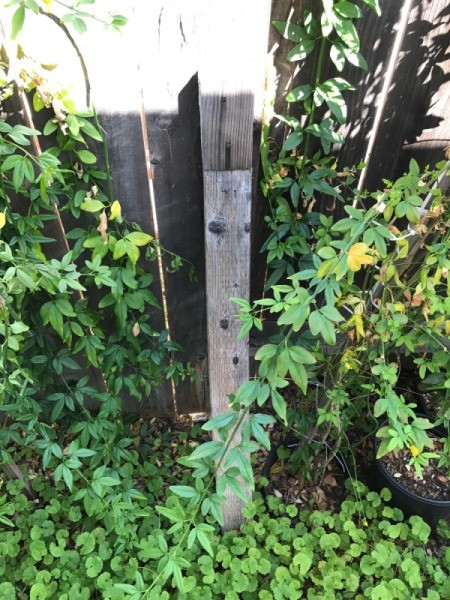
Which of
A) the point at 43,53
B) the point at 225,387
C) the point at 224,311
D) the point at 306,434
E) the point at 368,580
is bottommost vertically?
the point at 368,580

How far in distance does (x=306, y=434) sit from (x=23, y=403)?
121 centimetres

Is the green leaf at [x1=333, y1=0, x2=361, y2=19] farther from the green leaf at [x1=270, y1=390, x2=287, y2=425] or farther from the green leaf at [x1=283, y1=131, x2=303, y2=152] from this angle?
the green leaf at [x1=270, y1=390, x2=287, y2=425]

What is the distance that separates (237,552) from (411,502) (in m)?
0.78

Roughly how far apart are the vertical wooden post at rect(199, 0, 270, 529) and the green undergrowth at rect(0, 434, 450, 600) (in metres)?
0.61

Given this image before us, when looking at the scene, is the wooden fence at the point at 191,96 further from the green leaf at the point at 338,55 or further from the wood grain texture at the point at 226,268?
the wood grain texture at the point at 226,268

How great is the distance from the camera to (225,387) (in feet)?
5.88

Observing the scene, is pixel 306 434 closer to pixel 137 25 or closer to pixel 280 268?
pixel 280 268

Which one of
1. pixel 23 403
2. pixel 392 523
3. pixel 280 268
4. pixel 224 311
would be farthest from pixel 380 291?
pixel 23 403

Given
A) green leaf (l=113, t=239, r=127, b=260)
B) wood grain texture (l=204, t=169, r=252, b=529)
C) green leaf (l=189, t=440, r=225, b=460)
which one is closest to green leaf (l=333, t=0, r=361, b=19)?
wood grain texture (l=204, t=169, r=252, b=529)

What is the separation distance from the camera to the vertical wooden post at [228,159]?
1267 millimetres

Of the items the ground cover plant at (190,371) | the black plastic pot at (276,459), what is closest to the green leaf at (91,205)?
the ground cover plant at (190,371)

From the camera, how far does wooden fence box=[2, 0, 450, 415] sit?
54.5 inches

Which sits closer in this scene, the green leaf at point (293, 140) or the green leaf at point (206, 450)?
the green leaf at point (206, 450)

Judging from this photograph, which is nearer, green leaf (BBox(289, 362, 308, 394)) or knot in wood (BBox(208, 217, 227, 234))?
green leaf (BBox(289, 362, 308, 394))
